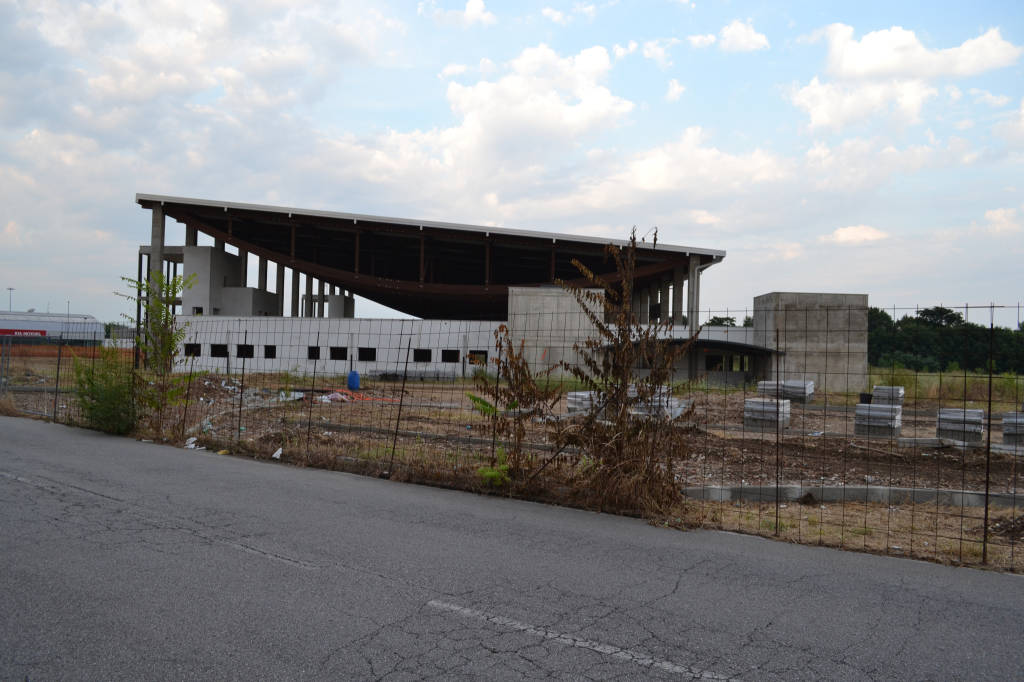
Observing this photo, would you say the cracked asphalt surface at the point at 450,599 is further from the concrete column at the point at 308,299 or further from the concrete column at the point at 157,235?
the concrete column at the point at 308,299

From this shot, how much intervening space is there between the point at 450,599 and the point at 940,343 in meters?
6.40

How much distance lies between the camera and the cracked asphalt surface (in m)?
3.84

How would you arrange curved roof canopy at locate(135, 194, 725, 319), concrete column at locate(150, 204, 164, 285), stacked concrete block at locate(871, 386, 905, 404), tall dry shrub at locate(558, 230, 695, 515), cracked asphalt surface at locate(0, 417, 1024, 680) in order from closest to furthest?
cracked asphalt surface at locate(0, 417, 1024, 680)
tall dry shrub at locate(558, 230, 695, 515)
stacked concrete block at locate(871, 386, 905, 404)
curved roof canopy at locate(135, 194, 725, 319)
concrete column at locate(150, 204, 164, 285)

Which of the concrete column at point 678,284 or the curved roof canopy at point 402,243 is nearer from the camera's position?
the curved roof canopy at point 402,243

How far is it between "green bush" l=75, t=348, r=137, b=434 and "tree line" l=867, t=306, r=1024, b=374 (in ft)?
45.7

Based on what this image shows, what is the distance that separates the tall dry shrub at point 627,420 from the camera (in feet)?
26.3

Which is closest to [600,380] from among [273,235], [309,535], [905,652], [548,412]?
[548,412]

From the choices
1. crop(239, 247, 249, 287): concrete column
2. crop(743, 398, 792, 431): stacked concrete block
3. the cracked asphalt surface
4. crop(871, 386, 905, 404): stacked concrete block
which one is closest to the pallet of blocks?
crop(743, 398, 792, 431): stacked concrete block

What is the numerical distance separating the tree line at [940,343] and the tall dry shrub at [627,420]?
2.53m

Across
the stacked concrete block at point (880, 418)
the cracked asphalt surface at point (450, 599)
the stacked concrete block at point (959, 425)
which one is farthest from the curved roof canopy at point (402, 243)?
the cracked asphalt surface at point (450, 599)

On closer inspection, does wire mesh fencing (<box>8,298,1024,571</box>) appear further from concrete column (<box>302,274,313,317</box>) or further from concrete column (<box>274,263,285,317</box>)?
concrete column (<box>302,274,313,317</box>)

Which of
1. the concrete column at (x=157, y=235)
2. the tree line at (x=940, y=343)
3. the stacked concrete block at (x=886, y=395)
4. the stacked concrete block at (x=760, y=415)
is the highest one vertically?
the concrete column at (x=157, y=235)

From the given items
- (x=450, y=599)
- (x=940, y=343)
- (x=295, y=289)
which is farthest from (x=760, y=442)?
(x=295, y=289)

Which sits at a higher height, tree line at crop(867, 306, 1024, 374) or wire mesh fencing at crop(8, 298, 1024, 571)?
tree line at crop(867, 306, 1024, 374)
